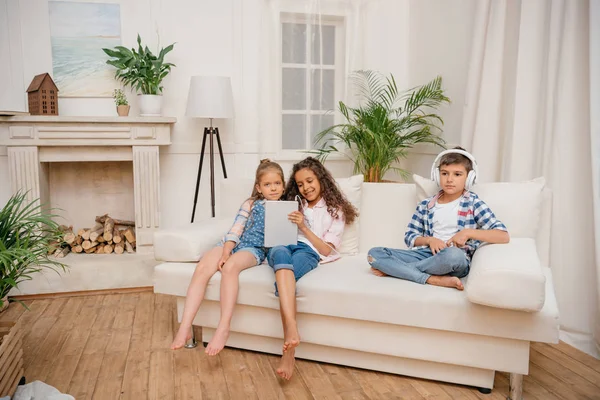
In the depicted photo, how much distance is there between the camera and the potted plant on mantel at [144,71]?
3770mm

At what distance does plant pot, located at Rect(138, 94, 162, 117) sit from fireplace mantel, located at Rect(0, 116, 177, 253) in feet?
0.44

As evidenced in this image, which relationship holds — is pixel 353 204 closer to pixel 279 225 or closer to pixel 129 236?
pixel 279 225

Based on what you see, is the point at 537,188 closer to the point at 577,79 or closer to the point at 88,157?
the point at 577,79

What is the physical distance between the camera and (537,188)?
2.47 m

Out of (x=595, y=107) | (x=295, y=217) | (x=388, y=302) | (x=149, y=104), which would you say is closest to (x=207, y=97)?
(x=149, y=104)

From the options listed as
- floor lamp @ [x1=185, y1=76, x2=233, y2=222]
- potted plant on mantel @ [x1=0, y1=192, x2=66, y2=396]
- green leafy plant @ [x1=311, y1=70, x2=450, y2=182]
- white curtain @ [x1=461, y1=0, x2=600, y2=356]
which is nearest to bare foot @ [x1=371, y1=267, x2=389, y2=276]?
white curtain @ [x1=461, y1=0, x2=600, y2=356]

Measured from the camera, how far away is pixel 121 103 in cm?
383

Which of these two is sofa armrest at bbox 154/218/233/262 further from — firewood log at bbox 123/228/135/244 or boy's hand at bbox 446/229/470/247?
firewood log at bbox 123/228/135/244

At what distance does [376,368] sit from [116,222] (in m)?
2.59

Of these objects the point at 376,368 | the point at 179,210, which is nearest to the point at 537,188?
the point at 376,368

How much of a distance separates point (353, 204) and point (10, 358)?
5.77 ft

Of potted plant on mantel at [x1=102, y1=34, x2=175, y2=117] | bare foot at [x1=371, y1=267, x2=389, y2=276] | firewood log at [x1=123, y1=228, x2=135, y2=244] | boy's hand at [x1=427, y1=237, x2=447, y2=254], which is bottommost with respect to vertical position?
firewood log at [x1=123, y1=228, x2=135, y2=244]

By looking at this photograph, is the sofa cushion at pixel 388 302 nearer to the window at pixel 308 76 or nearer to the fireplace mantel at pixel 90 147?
the fireplace mantel at pixel 90 147

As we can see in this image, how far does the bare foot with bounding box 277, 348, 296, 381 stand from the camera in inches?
84.0
